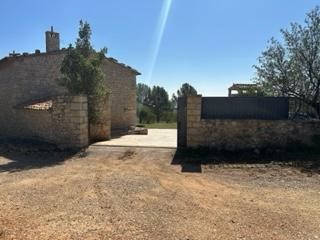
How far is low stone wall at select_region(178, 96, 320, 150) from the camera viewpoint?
39.2 feet

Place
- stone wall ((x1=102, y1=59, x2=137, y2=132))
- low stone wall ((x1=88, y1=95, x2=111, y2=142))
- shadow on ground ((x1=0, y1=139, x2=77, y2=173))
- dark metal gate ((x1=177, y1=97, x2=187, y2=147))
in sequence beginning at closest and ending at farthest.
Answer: shadow on ground ((x1=0, y1=139, x2=77, y2=173)) → dark metal gate ((x1=177, y1=97, x2=187, y2=147)) → low stone wall ((x1=88, y1=95, x2=111, y2=142)) → stone wall ((x1=102, y1=59, x2=137, y2=132))

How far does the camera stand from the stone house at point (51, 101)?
1354cm

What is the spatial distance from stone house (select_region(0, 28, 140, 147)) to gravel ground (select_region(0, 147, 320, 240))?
2730 mm

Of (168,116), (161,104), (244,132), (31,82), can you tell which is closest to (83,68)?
(31,82)

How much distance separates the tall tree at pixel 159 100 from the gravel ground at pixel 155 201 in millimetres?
32808

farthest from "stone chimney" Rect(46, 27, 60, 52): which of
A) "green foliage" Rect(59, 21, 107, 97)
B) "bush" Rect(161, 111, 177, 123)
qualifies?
"bush" Rect(161, 111, 177, 123)

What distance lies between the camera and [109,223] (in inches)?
227

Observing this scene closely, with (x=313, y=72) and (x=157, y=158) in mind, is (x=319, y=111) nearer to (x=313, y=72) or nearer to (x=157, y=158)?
(x=313, y=72)

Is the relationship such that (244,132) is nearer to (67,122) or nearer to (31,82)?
(67,122)

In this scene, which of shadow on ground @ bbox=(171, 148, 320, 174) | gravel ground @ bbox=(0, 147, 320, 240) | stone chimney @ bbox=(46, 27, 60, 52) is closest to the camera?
gravel ground @ bbox=(0, 147, 320, 240)

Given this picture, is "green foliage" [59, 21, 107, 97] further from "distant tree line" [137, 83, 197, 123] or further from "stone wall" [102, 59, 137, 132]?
"distant tree line" [137, 83, 197, 123]

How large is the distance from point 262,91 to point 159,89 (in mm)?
32834

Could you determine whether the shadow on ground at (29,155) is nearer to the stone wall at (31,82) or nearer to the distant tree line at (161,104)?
the stone wall at (31,82)

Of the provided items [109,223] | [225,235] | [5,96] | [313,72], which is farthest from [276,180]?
[5,96]
